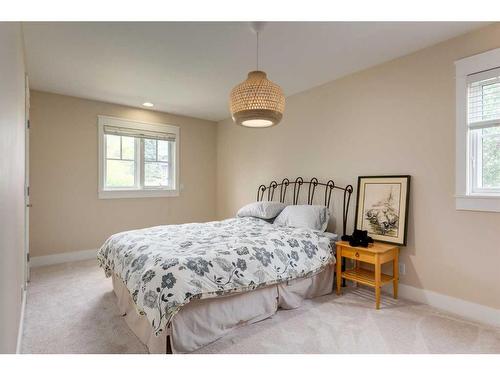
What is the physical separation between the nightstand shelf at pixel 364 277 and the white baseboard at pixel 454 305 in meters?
0.27

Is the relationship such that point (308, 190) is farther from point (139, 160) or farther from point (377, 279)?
point (139, 160)

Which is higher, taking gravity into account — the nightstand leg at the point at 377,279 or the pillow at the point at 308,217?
the pillow at the point at 308,217

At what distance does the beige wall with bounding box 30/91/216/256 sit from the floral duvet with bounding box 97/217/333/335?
177cm

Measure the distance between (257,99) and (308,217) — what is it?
65.6 inches

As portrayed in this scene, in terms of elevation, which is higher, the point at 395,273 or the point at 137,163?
the point at 137,163

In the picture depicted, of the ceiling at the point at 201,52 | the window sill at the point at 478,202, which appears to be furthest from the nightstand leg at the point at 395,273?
the ceiling at the point at 201,52

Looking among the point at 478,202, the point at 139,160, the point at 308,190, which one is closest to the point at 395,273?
the point at 478,202

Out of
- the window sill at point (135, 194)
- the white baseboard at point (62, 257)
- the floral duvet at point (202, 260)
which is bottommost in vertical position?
the white baseboard at point (62, 257)

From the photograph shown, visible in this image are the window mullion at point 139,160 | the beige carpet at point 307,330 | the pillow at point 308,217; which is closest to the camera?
the beige carpet at point 307,330

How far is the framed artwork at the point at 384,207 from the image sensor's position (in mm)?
2836

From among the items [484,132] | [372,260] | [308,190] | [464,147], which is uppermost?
[484,132]

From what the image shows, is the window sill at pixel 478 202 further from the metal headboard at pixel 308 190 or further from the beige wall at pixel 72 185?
the beige wall at pixel 72 185

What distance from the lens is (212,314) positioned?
207 cm

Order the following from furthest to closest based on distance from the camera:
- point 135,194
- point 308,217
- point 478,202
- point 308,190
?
point 135,194 < point 308,190 < point 308,217 < point 478,202
